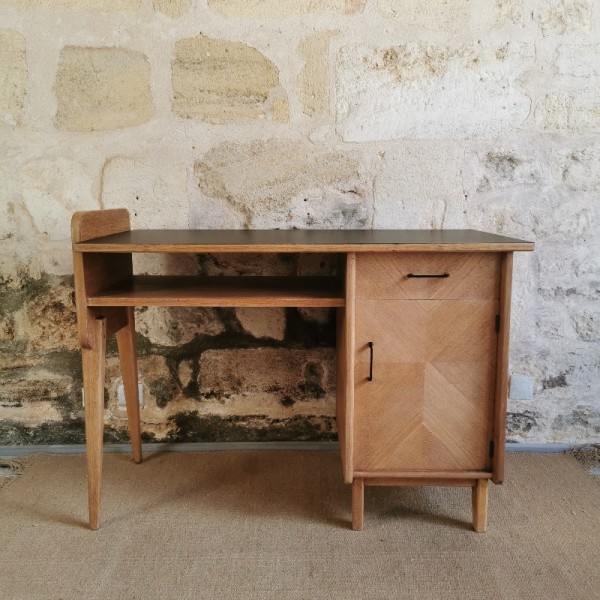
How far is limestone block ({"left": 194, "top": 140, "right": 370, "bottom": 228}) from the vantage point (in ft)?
6.85

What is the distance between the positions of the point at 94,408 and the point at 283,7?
5.25 ft

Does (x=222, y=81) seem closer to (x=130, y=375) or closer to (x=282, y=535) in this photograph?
(x=130, y=375)

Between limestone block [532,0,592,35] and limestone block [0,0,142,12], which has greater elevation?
Result: limestone block [0,0,142,12]

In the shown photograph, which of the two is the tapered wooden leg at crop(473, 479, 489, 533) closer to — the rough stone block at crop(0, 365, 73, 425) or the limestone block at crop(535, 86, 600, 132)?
the limestone block at crop(535, 86, 600, 132)

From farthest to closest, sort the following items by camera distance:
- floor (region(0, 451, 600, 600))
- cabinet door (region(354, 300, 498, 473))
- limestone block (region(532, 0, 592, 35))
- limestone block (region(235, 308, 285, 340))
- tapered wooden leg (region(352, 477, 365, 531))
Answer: limestone block (region(235, 308, 285, 340))
limestone block (region(532, 0, 592, 35))
tapered wooden leg (region(352, 477, 365, 531))
cabinet door (region(354, 300, 498, 473))
floor (region(0, 451, 600, 600))

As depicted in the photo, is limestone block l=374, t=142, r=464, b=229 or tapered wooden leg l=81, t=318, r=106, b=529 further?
limestone block l=374, t=142, r=464, b=229

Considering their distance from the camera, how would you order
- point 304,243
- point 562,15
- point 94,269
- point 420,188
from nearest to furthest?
1. point 304,243
2. point 94,269
3. point 562,15
4. point 420,188

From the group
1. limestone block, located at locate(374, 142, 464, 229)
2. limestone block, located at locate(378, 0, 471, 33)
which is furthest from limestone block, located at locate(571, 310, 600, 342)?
limestone block, located at locate(378, 0, 471, 33)

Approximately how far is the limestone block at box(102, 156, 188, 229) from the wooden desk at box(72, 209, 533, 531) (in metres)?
0.38

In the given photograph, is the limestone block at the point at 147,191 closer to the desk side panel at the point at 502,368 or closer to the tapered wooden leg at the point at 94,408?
the tapered wooden leg at the point at 94,408

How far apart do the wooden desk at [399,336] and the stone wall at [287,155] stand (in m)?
0.43

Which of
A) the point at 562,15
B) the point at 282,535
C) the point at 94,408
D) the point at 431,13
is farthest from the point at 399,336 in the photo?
the point at 562,15

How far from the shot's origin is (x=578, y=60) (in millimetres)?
2014

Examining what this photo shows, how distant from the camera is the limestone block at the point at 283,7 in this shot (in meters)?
2.00
